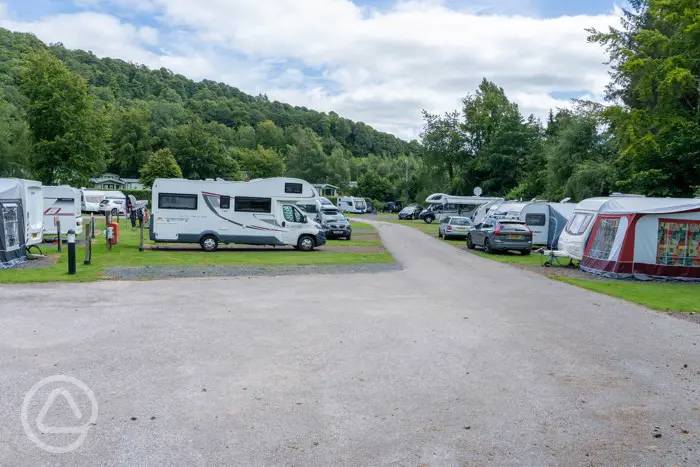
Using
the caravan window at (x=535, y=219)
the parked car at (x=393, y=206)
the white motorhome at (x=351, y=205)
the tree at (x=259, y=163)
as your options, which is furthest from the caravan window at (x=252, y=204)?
the tree at (x=259, y=163)

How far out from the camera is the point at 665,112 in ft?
92.9

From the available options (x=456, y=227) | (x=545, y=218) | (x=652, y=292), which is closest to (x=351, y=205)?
(x=456, y=227)

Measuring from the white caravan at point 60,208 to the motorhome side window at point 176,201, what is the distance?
5.73 meters

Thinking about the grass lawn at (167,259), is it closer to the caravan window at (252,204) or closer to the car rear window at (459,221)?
the caravan window at (252,204)

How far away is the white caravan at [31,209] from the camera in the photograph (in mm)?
19109

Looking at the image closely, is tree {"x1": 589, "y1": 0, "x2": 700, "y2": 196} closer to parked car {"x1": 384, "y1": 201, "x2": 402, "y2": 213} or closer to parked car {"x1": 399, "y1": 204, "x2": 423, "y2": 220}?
parked car {"x1": 399, "y1": 204, "x2": 423, "y2": 220}

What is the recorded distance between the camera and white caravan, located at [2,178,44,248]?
62.7 feet

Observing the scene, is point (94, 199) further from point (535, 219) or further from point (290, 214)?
point (535, 219)

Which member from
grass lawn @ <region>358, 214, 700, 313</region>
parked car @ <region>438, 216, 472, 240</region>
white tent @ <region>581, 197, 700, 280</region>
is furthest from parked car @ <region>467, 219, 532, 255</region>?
parked car @ <region>438, 216, 472, 240</region>

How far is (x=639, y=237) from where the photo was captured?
57.1 feet

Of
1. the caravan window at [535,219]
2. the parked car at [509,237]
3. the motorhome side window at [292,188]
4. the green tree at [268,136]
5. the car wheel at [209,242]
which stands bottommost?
the car wheel at [209,242]

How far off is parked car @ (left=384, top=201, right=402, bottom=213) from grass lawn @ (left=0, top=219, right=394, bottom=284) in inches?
2219

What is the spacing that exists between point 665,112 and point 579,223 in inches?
445

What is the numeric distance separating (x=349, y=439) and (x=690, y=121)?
28.6 m
